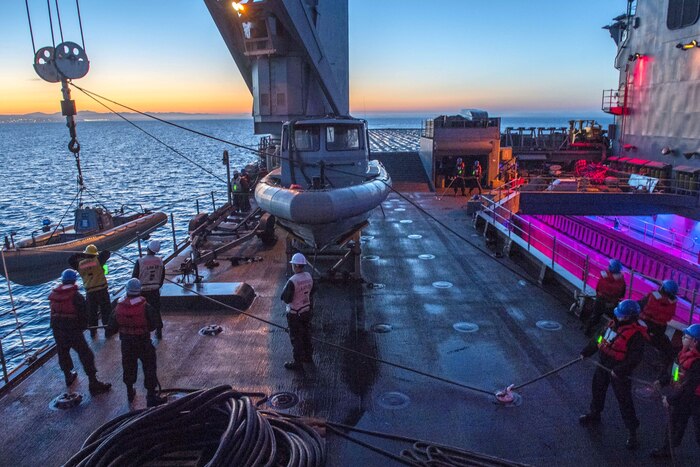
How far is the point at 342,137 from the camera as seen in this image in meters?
12.6

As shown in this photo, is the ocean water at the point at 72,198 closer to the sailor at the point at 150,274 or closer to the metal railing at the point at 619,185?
the sailor at the point at 150,274

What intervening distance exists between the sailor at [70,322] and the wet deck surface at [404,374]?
43 cm

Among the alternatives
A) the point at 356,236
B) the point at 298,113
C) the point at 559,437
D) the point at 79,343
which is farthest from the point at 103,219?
the point at 559,437

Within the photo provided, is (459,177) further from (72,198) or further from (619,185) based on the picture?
(72,198)

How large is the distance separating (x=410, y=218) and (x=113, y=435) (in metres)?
15.5

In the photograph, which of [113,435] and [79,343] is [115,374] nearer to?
[79,343]

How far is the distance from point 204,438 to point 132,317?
181cm

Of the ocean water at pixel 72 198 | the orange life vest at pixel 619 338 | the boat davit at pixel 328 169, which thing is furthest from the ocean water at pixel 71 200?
the orange life vest at pixel 619 338

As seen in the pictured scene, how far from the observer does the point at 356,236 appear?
1119 cm

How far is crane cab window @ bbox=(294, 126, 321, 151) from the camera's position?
12.4 metres

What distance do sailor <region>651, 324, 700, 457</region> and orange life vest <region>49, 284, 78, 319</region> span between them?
7120 mm

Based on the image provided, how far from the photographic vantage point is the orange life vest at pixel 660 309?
6488 mm

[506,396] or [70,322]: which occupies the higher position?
[70,322]

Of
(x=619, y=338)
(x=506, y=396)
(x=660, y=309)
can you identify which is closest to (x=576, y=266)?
(x=660, y=309)
